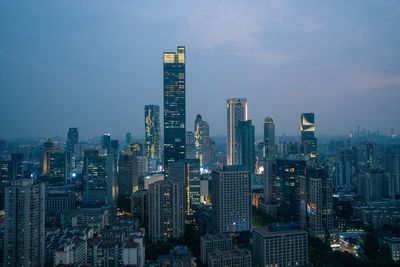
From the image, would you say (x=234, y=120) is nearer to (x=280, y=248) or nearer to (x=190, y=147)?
(x=190, y=147)

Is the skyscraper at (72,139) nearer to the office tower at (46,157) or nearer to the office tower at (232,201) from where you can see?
the office tower at (46,157)

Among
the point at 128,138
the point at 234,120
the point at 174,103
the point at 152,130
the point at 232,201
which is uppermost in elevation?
the point at 174,103

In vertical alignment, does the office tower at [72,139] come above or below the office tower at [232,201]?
above

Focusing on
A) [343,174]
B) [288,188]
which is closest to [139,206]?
[288,188]

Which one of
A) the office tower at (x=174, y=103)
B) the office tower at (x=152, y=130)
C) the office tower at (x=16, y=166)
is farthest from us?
the office tower at (x=152, y=130)

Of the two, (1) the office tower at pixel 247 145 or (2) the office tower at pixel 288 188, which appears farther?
(1) the office tower at pixel 247 145

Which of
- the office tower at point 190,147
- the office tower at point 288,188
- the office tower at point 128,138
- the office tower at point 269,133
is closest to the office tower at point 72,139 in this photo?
the office tower at point 128,138

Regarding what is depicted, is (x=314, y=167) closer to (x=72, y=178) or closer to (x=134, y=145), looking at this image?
(x=72, y=178)
